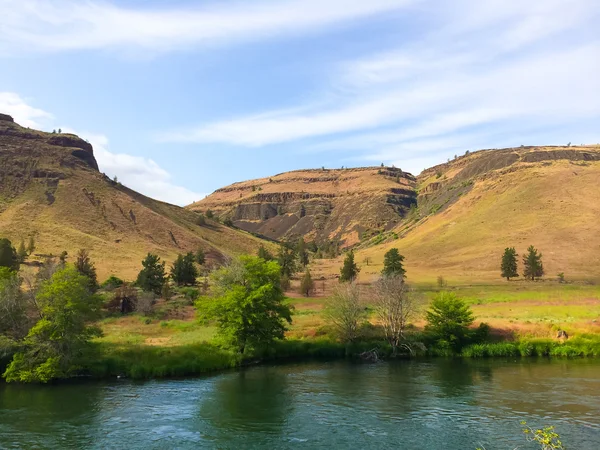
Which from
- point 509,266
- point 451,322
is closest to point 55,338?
point 451,322

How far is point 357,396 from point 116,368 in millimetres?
20413

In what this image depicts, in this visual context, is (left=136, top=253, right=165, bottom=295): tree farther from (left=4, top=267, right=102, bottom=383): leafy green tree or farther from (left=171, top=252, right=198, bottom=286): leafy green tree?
(left=4, top=267, right=102, bottom=383): leafy green tree

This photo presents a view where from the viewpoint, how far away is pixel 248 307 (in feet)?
153

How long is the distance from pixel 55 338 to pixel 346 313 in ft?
92.8

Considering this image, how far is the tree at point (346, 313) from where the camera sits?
53062mm

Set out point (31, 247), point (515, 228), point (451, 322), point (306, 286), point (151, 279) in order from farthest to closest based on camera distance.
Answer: point (515, 228)
point (31, 247)
point (306, 286)
point (151, 279)
point (451, 322)

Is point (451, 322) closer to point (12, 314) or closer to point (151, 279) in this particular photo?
point (12, 314)

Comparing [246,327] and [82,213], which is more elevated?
[82,213]

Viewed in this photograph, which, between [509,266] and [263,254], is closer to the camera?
[509,266]

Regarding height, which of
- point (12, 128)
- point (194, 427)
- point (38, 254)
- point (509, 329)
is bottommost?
point (194, 427)

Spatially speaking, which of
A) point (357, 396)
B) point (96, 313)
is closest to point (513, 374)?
point (357, 396)

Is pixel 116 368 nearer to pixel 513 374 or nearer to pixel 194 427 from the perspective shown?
pixel 194 427

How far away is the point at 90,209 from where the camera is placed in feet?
481

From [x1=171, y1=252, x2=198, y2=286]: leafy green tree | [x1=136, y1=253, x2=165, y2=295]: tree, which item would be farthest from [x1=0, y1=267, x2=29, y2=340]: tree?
[x1=171, y1=252, x2=198, y2=286]: leafy green tree
